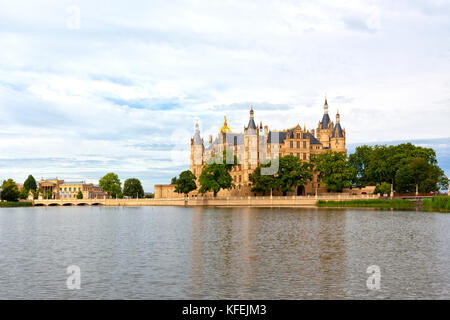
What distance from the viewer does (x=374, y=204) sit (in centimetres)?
9444

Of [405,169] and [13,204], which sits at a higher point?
[405,169]

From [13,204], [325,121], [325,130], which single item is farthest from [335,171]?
[13,204]

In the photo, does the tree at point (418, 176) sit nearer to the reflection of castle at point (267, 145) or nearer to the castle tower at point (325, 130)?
the reflection of castle at point (267, 145)

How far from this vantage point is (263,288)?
66.1ft

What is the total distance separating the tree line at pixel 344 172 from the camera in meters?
115

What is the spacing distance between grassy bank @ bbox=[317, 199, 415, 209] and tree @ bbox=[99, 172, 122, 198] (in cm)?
10259

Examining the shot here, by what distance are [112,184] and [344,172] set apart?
101953 millimetres

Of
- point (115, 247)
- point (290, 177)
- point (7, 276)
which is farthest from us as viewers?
point (290, 177)

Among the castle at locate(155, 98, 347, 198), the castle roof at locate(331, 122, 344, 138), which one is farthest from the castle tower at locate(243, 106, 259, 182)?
the castle roof at locate(331, 122, 344, 138)

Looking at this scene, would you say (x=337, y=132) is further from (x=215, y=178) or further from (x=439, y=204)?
(x=439, y=204)
